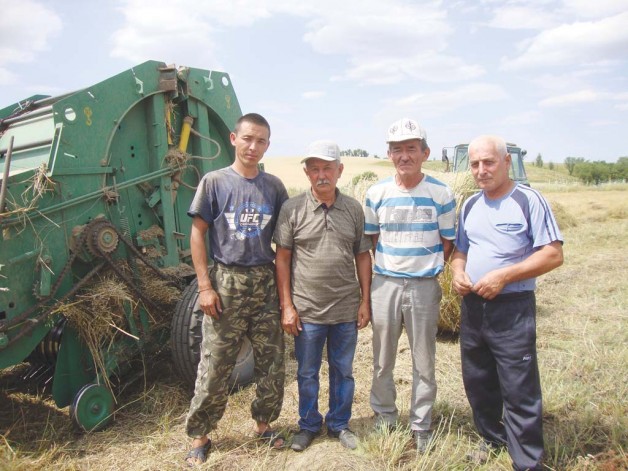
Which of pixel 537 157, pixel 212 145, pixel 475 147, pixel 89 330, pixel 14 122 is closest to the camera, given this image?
pixel 475 147

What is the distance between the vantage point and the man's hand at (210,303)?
317 centimetres

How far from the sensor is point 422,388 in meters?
3.27

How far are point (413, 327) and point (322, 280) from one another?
640mm

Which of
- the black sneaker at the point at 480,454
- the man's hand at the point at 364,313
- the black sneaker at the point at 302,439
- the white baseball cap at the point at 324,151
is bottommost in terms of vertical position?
the black sneaker at the point at 480,454

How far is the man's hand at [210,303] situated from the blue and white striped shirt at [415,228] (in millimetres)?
1036

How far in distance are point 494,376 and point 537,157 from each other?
8623 cm

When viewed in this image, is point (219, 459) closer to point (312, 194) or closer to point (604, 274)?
point (312, 194)

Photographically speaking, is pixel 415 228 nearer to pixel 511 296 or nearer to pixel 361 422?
pixel 511 296

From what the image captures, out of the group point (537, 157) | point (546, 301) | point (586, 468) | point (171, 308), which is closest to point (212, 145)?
point (171, 308)

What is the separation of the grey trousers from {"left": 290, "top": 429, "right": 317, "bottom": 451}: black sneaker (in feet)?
1.63

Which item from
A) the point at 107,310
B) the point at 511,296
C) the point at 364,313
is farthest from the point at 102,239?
the point at 511,296

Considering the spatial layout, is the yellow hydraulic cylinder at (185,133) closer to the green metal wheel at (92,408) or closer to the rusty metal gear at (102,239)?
the rusty metal gear at (102,239)

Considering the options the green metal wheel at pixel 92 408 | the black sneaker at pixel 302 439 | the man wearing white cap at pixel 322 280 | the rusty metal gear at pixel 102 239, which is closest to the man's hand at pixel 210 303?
the man wearing white cap at pixel 322 280

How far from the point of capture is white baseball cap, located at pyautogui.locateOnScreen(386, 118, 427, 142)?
3.12 m
